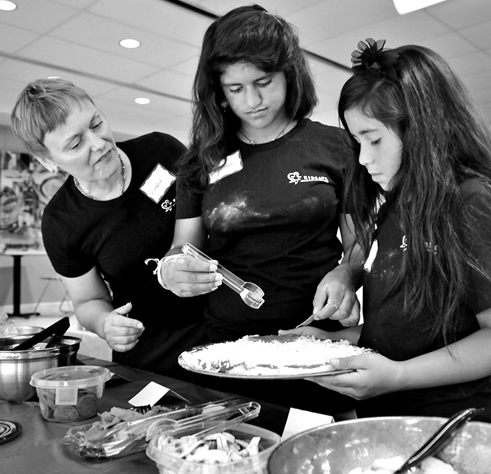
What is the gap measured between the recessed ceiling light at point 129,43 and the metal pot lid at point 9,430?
3688mm

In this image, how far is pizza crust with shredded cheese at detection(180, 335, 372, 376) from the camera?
0.95 meters

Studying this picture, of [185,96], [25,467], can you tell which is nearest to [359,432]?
[25,467]

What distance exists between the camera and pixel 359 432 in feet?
2.06

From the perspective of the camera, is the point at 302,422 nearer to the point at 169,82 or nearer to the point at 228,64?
the point at 228,64

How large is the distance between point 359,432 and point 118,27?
12.7 feet

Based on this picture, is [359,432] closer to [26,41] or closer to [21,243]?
[26,41]

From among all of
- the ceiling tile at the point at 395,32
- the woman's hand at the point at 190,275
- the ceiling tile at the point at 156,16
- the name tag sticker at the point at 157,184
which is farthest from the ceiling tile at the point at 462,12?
the woman's hand at the point at 190,275

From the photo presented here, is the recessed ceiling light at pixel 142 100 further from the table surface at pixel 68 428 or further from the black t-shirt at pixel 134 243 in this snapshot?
the table surface at pixel 68 428

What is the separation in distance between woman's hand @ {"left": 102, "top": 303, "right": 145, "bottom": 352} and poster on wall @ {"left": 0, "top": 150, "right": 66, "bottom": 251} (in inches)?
267

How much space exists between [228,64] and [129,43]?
128 inches

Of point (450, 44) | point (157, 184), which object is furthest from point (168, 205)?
point (450, 44)

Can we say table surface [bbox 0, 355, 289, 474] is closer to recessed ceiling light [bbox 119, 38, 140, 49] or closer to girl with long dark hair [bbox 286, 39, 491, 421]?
girl with long dark hair [bbox 286, 39, 491, 421]

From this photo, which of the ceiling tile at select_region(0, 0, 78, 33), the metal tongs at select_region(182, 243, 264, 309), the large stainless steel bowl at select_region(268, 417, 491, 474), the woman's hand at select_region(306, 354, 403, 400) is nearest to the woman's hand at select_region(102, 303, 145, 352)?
the metal tongs at select_region(182, 243, 264, 309)

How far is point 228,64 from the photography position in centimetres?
128
